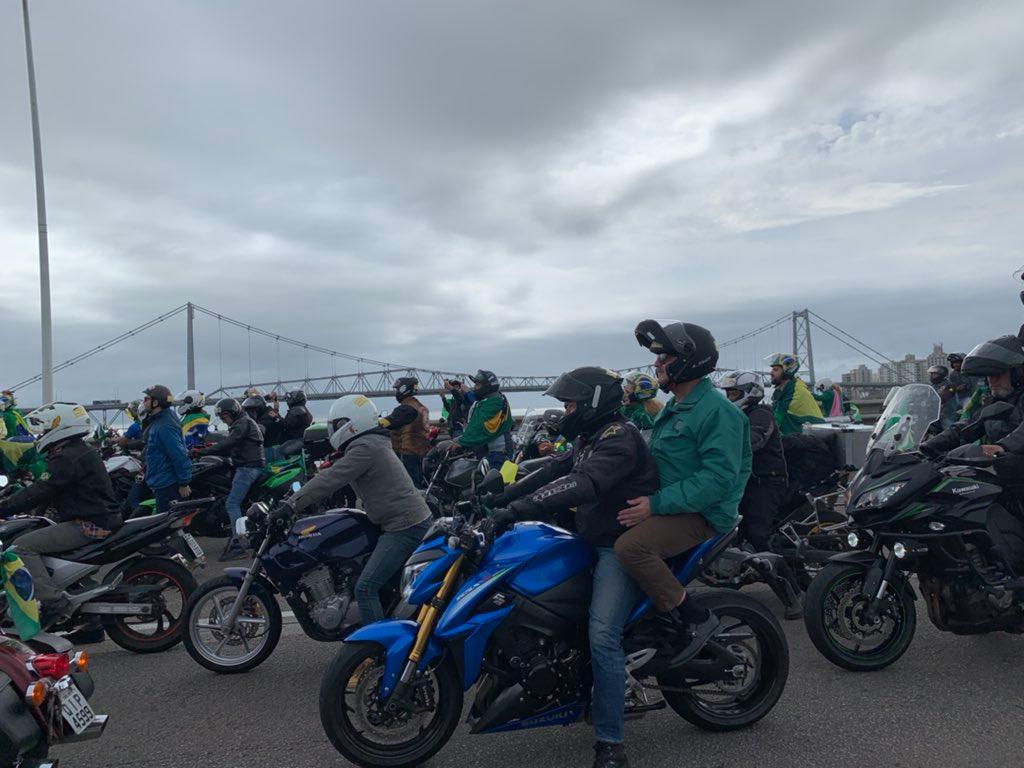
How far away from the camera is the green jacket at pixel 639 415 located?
8418mm

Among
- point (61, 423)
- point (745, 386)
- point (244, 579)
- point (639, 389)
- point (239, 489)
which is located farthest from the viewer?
point (239, 489)

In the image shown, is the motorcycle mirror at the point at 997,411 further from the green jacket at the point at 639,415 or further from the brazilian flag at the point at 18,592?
the brazilian flag at the point at 18,592

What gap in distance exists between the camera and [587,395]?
375 cm

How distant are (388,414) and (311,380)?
74849mm

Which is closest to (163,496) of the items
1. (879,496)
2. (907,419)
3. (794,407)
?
(794,407)

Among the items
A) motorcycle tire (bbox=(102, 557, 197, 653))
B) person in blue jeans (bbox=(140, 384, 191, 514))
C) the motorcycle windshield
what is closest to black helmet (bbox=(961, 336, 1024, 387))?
the motorcycle windshield

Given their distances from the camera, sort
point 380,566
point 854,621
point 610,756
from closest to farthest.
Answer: point 610,756, point 854,621, point 380,566

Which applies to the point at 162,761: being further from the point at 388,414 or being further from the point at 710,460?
the point at 388,414

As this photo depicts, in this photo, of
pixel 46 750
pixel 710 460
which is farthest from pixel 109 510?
pixel 710 460

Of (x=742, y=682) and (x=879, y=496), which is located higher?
(x=879, y=496)

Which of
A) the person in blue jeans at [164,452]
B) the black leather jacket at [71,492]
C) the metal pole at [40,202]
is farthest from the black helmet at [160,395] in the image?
the metal pole at [40,202]

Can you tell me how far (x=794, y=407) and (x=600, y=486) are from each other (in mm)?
4863

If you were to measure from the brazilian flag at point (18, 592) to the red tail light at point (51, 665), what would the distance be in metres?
0.88

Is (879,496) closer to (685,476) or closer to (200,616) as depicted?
(685,476)
